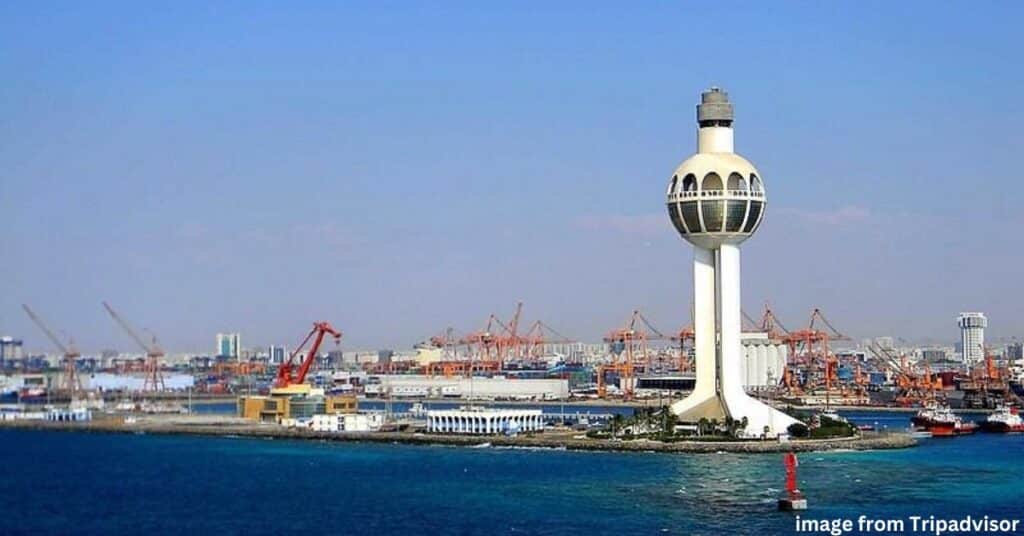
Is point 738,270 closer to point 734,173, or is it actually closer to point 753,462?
point 734,173

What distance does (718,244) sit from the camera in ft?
198

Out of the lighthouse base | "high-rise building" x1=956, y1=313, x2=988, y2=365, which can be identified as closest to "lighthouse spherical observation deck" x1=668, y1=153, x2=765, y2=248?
the lighthouse base

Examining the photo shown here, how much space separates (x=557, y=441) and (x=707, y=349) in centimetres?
674

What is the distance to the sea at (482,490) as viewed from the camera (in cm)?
3697

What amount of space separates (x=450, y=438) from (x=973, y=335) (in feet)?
405

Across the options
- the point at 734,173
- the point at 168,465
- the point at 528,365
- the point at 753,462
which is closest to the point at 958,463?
the point at 753,462

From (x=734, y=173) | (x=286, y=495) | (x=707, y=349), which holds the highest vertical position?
(x=734, y=173)

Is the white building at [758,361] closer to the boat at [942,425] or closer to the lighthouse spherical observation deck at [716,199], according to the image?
the boat at [942,425]

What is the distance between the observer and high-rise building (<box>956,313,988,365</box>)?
6747 inches

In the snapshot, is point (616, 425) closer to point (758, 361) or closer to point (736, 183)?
point (736, 183)

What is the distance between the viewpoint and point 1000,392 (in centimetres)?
10012

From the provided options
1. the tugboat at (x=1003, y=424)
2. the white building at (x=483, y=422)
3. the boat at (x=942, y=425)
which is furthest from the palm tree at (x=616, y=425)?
the tugboat at (x=1003, y=424)

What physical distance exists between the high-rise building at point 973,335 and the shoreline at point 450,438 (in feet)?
354

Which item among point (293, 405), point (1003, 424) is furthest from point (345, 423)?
point (1003, 424)
